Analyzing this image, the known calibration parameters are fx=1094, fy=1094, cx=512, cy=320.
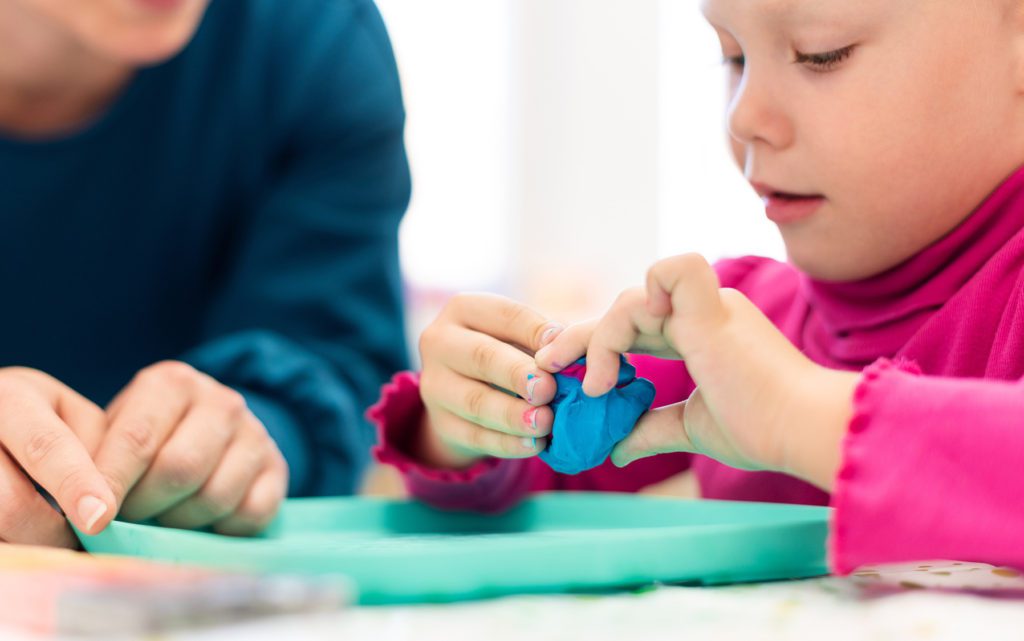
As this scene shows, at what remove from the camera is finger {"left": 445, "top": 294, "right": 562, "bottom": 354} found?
76cm

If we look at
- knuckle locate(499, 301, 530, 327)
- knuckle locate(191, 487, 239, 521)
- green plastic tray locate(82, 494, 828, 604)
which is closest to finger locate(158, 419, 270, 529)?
knuckle locate(191, 487, 239, 521)

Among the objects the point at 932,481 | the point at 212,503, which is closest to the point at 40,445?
the point at 212,503

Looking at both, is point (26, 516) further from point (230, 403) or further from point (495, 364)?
point (495, 364)

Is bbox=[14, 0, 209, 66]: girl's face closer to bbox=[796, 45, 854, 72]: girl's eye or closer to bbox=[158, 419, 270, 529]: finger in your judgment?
bbox=[158, 419, 270, 529]: finger

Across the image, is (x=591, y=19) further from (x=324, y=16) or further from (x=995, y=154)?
(x=995, y=154)

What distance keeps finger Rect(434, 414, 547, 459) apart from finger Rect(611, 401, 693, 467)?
6cm

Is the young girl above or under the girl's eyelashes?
under

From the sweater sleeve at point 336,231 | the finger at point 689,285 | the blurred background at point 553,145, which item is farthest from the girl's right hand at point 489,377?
the blurred background at point 553,145

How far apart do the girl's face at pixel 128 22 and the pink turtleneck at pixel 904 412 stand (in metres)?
0.42

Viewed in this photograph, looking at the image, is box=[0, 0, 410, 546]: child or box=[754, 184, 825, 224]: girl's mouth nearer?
box=[754, 184, 825, 224]: girl's mouth

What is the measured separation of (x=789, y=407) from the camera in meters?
0.58

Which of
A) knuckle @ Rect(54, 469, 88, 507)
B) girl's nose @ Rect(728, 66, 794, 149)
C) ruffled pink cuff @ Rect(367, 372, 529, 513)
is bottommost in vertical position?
ruffled pink cuff @ Rect(367, 372, 529, 513)

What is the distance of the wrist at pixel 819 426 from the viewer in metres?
0.56

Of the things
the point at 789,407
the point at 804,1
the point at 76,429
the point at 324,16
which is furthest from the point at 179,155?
the point at 789,407
